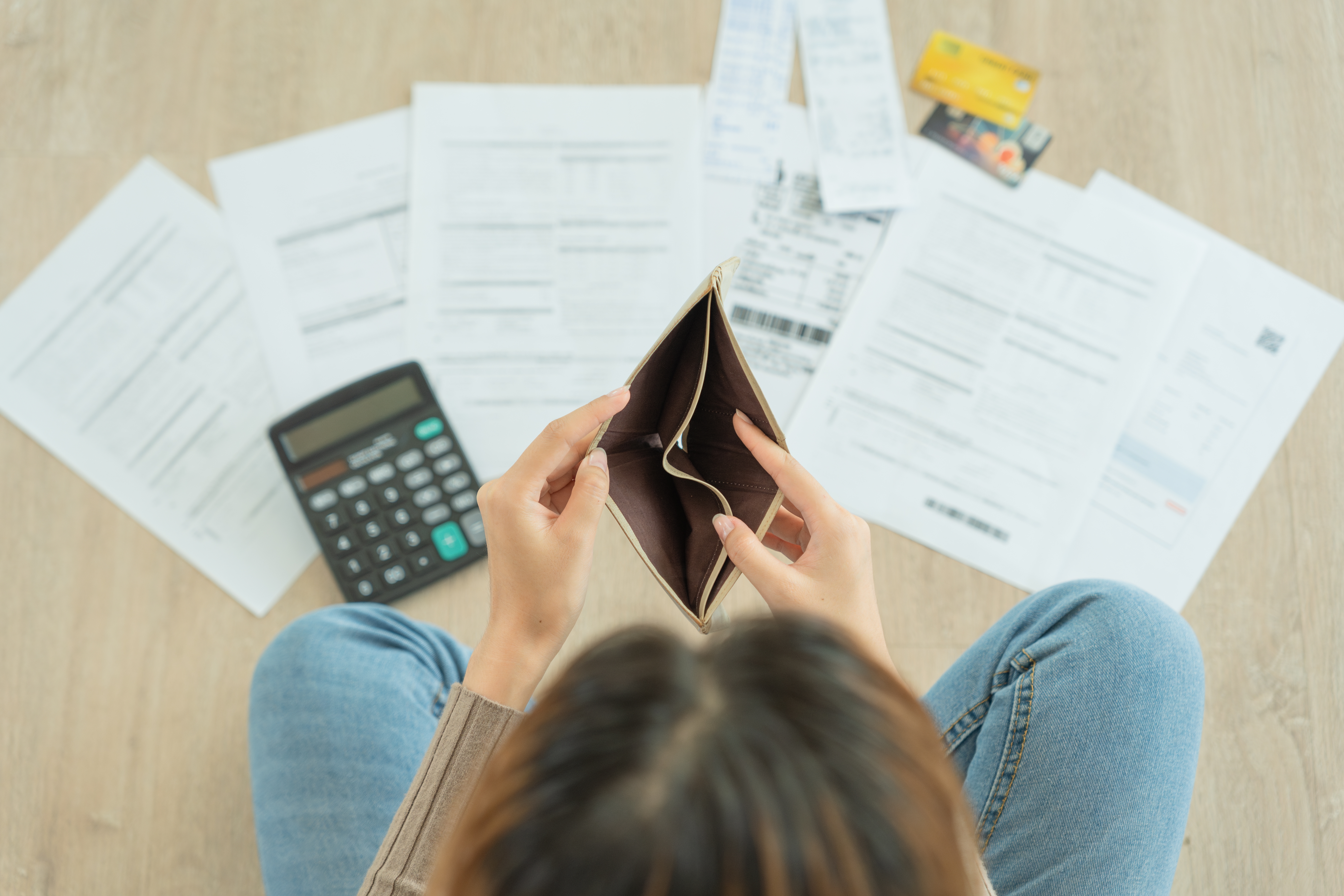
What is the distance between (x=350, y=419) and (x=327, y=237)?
173 mm

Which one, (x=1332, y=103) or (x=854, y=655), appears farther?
(x=1332, y=103)

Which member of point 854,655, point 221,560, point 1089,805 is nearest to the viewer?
point 854,655

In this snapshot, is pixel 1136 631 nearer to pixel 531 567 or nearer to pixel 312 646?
pixel 531 567

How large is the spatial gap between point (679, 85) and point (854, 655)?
593 mm

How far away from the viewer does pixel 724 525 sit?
0.43 meters

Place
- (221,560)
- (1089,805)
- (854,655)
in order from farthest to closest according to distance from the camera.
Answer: (221,560) → (1089,805) → (854,655)

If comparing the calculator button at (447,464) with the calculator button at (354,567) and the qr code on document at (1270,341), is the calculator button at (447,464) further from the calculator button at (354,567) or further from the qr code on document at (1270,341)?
the qr code on document at (1270,341)

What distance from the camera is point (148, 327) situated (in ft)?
2.33

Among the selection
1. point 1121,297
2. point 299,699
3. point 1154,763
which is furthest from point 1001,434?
point 299,699

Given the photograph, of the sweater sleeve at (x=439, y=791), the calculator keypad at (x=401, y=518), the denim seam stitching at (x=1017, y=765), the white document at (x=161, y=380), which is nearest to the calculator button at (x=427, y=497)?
the calculator keypad at (x=401, y=518)

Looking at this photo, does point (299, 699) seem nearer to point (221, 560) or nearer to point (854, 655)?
point (221, 560)

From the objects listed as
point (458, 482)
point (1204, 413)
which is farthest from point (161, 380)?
point (1204, 413)

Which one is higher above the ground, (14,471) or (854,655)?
(854,655)

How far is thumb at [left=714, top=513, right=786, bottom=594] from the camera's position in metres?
0.41
